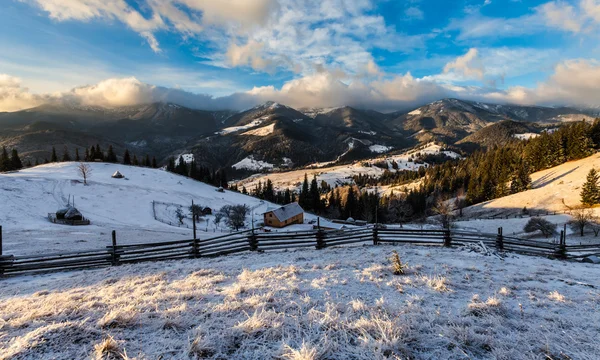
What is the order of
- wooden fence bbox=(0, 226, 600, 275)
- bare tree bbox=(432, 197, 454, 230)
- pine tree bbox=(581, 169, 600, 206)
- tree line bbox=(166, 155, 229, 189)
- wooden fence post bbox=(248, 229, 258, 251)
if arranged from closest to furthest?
wooden fence bbox=(0, 226, 600, 275)
wooden fence post bbox=(248, 229, 258, 251)
bare tree bbox=(432, 197, 454, 230)
pine tree bbox=(581, 169, 600, 206)
tree line bbox=(166, 155, 229, 189)

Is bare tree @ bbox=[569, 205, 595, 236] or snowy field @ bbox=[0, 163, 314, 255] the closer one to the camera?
snowy field @ bbox=[0, 163, 314, 255]

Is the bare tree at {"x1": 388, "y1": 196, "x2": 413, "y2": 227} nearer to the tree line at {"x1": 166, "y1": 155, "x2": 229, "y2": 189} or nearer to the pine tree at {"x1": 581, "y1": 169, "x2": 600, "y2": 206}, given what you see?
the pine tree at {"x1": 581, "y1": 169, "x2": 600, "y2": 206}

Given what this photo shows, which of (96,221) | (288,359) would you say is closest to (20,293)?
(288,359)

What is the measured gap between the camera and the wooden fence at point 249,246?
14.0m

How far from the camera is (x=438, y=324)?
17.7ft

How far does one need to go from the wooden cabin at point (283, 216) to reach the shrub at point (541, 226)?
4748 cm

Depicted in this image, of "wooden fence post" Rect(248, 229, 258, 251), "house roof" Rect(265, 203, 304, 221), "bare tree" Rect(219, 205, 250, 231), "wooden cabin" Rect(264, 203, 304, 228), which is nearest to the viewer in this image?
"wooden fence post" Rect(248, 229, 258, 251)

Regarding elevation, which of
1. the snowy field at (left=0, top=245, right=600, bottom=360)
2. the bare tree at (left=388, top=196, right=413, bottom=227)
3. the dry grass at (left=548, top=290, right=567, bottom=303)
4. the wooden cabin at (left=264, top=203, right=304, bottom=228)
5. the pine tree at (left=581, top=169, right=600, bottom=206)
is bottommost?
the bare tree at (left=388, top=196, right=413, bottom=227)

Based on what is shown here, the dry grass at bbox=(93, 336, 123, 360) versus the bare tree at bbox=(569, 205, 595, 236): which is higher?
the dry grass at bbox=(93, 336, 123, 360)

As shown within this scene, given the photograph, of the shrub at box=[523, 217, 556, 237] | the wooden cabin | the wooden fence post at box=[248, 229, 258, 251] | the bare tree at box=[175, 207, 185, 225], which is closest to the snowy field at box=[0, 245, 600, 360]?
the wooden fence post at box=[248, 229, 258, 251]

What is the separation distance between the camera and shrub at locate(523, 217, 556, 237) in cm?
4395

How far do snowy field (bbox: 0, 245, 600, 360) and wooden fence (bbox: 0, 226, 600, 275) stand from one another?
17.1 ft

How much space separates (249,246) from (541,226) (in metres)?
52.1

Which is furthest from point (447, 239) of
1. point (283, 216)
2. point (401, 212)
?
point (401, 212)
